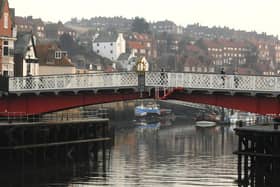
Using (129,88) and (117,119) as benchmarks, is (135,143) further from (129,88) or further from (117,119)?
(117,119)

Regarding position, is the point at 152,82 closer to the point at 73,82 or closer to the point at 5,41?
the point at 73,82

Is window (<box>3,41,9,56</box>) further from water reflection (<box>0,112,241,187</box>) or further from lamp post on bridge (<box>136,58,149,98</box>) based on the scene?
lamp post on bridge (<box>136,58,149,98</box>)

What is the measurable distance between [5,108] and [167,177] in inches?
627

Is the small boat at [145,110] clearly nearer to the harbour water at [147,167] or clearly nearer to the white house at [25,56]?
the white house at [25,56]

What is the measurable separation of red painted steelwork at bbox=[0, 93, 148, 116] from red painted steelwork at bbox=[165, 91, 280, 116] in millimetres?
4568

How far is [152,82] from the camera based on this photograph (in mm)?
55656

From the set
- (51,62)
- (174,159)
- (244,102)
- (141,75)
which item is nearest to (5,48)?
(174,159)

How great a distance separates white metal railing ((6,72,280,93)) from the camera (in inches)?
2064

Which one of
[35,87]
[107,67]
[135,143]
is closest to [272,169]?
[35,87]

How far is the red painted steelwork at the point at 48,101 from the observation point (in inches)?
2266

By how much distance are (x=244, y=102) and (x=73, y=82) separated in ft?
44.2

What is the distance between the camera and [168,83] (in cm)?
5522

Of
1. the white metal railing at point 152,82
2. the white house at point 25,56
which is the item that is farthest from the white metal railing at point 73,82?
the white house at point 25,56

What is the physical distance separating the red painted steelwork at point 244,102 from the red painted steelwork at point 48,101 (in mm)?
4568
